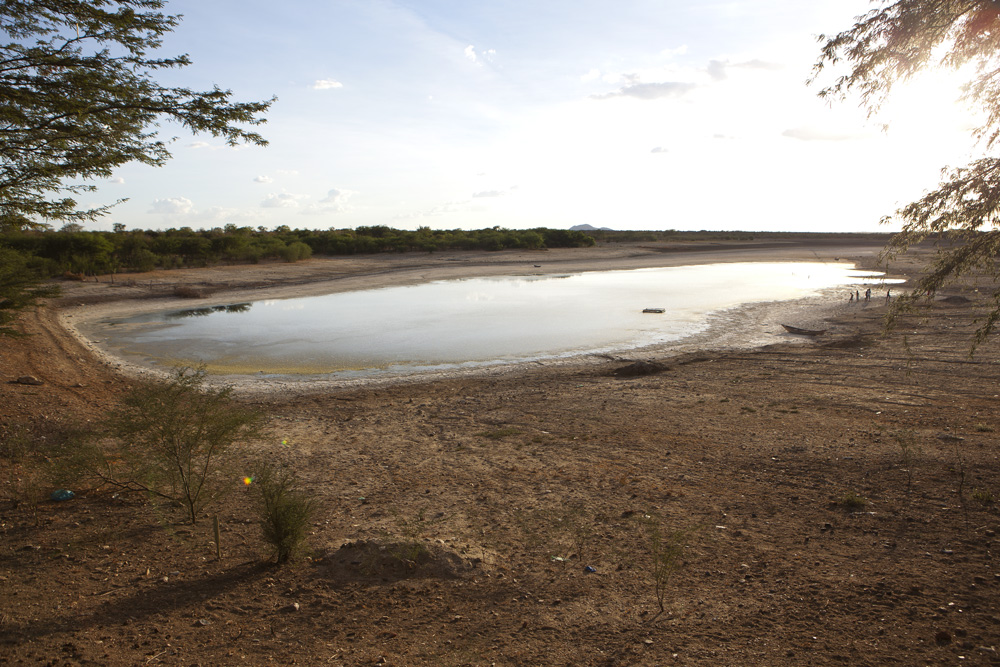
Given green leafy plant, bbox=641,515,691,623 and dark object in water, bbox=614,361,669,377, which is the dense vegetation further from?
green leafy plant, bbox=641,515,691,623

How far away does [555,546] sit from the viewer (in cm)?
523

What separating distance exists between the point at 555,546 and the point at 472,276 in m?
34.6

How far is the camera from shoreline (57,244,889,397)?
43.0 ft

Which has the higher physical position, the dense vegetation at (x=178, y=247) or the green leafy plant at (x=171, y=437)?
the dense vegetation at (x=178, y=247)

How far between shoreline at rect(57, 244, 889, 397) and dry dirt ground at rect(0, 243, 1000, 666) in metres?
3.34

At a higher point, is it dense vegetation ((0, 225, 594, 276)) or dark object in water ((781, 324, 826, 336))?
dense vegetation ((0, 225, 594, 276))

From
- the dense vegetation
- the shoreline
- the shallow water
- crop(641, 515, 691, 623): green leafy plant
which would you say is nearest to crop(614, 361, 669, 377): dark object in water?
the shoreline

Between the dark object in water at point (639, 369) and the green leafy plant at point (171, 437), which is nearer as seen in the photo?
the green leafy plant at point (171, 437)

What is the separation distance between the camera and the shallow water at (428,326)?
15.2 meters

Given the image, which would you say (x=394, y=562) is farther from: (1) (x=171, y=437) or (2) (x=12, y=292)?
(2) (x=12, y=292)

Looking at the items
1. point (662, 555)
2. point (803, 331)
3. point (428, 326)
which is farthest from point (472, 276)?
point (662, 555)

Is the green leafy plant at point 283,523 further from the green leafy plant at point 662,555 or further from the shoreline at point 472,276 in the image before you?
the shoreline at point 472,276

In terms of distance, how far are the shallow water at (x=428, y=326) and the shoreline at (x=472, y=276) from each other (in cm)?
63

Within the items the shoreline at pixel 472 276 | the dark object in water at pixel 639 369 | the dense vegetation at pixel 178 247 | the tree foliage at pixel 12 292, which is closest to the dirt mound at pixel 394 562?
the tree foliage at pixel 12 292
